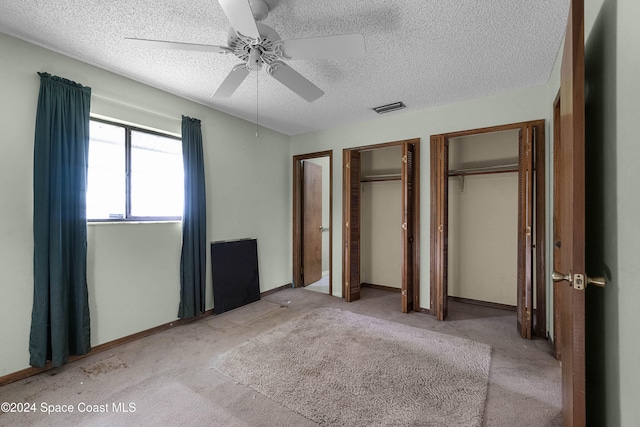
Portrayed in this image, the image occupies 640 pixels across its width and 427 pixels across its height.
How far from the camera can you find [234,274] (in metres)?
3.89

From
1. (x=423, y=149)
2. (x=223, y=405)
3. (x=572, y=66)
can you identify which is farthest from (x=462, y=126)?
(x=223, y=405)

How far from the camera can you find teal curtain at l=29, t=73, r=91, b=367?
2242 millimetres

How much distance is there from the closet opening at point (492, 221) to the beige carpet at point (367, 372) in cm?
84

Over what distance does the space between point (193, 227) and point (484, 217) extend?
390 cm

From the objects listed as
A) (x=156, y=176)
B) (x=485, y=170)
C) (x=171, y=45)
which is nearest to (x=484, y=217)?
(x=485, y=170)

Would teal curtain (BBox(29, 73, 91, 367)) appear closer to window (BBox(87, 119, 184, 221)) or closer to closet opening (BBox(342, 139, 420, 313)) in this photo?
window (BBox(87, 119, 184, 221))

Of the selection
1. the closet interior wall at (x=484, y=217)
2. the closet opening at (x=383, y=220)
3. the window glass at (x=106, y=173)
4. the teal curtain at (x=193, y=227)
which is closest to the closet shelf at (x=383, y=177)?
the closet opening at (x=383, y=220)

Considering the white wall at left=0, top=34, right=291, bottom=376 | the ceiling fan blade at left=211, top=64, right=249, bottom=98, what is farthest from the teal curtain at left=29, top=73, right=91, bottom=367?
the ceiling fan blade at left=211, top=64, right=249, bottom=98

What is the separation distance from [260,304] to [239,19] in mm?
3455

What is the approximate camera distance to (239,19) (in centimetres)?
151

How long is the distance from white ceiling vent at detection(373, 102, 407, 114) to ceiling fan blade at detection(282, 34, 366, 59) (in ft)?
6.35

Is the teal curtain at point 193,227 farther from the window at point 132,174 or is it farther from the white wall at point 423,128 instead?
the white wall at point 423,128

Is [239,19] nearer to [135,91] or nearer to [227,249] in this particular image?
[135,91]

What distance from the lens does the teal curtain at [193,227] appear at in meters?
3.28
